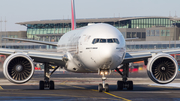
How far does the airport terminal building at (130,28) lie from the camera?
10244 centimetres

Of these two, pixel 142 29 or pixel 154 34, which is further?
pixel 142 29

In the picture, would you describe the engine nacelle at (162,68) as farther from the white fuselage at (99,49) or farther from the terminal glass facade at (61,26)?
the terminal glass facade at (61,26)

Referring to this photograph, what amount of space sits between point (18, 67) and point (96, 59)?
18.5 feet

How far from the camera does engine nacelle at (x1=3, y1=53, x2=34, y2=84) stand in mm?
21469

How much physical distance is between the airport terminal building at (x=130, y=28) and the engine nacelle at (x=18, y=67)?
Answer: 78373 millimetres

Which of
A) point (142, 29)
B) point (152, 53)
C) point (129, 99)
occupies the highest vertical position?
point (142, 29)

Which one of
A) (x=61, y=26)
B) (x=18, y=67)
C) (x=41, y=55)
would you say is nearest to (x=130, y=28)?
(x=61, y=26)

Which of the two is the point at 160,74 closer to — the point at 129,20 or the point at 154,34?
the point at 154,34

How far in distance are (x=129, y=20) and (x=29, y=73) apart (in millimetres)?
95933

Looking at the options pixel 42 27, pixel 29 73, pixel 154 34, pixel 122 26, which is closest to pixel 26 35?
pixel 42 27

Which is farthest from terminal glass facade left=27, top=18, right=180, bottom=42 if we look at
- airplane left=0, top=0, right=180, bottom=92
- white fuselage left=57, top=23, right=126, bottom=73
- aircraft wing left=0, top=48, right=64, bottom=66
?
white fuselage left=57, top=23, right=126, bottom=73

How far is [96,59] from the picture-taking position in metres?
19.2

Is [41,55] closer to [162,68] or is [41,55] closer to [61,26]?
[162,68]

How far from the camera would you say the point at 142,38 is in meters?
111
